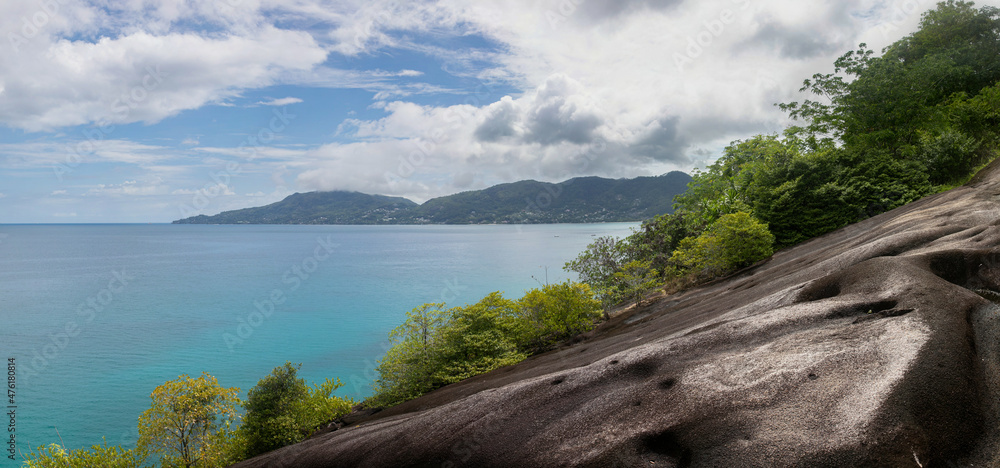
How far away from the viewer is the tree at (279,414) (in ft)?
64.5

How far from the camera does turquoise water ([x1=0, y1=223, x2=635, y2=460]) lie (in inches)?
1444

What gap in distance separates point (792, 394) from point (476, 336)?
17.0 metres

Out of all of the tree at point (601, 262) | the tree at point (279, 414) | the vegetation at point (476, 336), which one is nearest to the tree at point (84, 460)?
the tree at point (279, 414)

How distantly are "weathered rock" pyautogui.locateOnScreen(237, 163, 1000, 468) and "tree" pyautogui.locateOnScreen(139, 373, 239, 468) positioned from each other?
9.94 metres

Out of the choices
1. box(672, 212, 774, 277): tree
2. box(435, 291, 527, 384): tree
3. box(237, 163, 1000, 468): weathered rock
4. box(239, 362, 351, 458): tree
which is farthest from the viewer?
box(672, 212, 774, 277): tree

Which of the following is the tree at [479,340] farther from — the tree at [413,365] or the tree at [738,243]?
the tree at [738,243]

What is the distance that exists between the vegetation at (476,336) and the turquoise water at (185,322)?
682 inches

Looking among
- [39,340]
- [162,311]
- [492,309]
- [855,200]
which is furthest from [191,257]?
[855,200]

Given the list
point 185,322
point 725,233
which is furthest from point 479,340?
point 185,322

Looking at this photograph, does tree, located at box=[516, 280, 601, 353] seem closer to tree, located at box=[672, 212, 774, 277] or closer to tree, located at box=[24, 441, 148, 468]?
tree, located at box=[672, 212, 774, 277]

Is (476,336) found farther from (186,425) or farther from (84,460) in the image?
(84,460)

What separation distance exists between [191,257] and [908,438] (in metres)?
156

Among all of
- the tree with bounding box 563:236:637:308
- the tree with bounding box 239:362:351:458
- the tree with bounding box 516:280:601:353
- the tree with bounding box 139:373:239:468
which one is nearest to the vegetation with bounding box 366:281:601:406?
the tree with bounding box 516:280:601:353

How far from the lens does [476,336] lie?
74.7 ft
